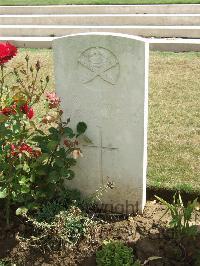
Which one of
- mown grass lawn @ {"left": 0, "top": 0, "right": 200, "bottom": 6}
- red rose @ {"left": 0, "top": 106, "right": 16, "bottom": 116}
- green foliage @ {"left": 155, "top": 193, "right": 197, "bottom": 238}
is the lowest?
green foliage @ {"left": 155, "top": 193, "right": 197, "bottom": 238}

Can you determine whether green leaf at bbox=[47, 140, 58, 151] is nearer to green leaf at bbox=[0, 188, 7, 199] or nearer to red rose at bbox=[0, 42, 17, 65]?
green leaf at bbox=[0, 188, 7, 199]

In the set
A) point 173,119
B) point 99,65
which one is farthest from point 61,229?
point 173,119

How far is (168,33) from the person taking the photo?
8070 mm

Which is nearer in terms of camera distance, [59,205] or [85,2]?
[59,205]

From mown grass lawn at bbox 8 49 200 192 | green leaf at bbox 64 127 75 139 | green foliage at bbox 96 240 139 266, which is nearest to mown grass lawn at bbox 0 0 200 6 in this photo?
mown grass lawn at bbox 8 49 200 192

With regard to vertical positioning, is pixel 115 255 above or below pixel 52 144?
below

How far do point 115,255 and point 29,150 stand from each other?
0.92 metres

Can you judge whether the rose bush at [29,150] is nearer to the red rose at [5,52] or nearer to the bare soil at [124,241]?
the red rose at [5,52]

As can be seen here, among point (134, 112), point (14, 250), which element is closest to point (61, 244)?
point (14, 250)

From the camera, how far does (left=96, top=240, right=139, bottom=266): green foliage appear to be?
9.20ft

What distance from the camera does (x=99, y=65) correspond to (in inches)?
118

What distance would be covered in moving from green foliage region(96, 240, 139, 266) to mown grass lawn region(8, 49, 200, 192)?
0.96 m

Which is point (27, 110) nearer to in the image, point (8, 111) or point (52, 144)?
point (8, 111)

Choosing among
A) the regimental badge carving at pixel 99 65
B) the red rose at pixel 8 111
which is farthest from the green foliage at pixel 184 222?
the red rose at pixel 8 111
